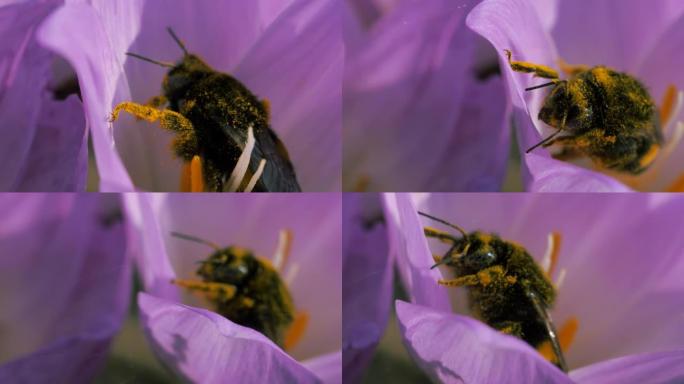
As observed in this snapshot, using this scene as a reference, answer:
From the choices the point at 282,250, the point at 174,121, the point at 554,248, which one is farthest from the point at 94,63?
the point at 554,248

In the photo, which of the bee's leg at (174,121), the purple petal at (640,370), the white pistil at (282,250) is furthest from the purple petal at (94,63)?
the purple petal at (640,370)

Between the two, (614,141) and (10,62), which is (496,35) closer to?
(614,141)

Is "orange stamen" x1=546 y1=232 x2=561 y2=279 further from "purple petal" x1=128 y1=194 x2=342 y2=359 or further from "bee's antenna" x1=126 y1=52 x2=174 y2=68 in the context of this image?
"bee's antenna" x1=126 y1=52 x2=174 y2=68

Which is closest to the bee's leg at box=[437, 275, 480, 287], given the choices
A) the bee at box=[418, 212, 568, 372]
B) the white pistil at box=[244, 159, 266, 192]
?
the bee at box=[418, 212, 568, 372]

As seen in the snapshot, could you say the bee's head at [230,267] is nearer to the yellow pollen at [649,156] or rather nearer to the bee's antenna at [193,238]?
the bee's antenna at [193,238]

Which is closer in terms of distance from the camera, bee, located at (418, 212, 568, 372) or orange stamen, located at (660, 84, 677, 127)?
bee, located at (418, 212, 568, 372)

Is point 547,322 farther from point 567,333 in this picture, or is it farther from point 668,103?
point 668,103
